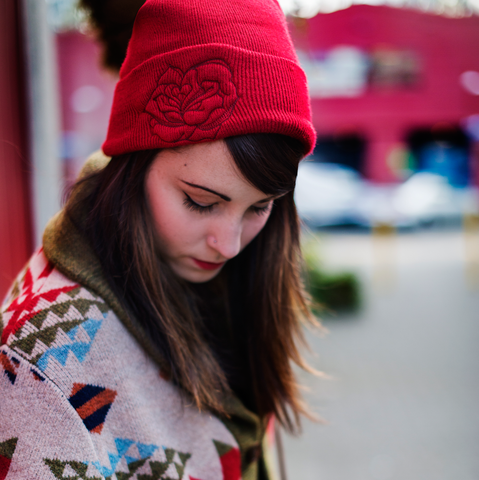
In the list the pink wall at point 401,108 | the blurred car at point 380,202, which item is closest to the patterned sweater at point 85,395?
the blurred car at point 380,202

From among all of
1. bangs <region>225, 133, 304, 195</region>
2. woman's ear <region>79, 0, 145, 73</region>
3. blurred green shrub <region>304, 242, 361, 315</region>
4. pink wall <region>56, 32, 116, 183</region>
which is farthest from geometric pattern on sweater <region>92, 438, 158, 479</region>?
pink wall <region>56, 32, 116, 183</region>

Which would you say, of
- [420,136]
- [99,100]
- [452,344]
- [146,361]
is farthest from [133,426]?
[420,136]

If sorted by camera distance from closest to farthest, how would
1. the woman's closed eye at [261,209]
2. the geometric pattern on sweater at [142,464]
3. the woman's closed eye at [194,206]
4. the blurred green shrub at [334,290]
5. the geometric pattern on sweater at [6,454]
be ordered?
the geometric pattern on sweater at [6,454] → the geometric pattern on sweater at [142,464] → the woman's closed eye at [194,206] → the woman's closed eye at [261,209] → the blurred green shrub at [334,290]

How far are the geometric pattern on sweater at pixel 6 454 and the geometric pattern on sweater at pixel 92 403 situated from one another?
127 mm

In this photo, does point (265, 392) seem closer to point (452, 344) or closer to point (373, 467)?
point (373, 467)

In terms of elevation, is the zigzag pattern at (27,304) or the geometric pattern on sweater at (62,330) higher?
the zigzag pattern at (27,304)

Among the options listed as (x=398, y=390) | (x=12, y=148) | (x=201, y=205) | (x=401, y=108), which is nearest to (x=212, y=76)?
(x=201, y=205)

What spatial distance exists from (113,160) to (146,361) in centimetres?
55

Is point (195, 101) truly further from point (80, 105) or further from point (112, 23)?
point (80, 105)

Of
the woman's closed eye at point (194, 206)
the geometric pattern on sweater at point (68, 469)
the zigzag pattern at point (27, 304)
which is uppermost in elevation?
the woman's closed eye at point (194, 206)

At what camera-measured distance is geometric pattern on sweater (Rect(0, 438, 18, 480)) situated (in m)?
0.85

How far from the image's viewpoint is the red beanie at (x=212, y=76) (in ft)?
3.24

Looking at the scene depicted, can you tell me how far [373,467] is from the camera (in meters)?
2.90

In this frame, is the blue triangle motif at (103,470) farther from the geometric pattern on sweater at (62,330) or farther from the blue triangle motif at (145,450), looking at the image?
the geometric pattern on sweater at (62,330)
